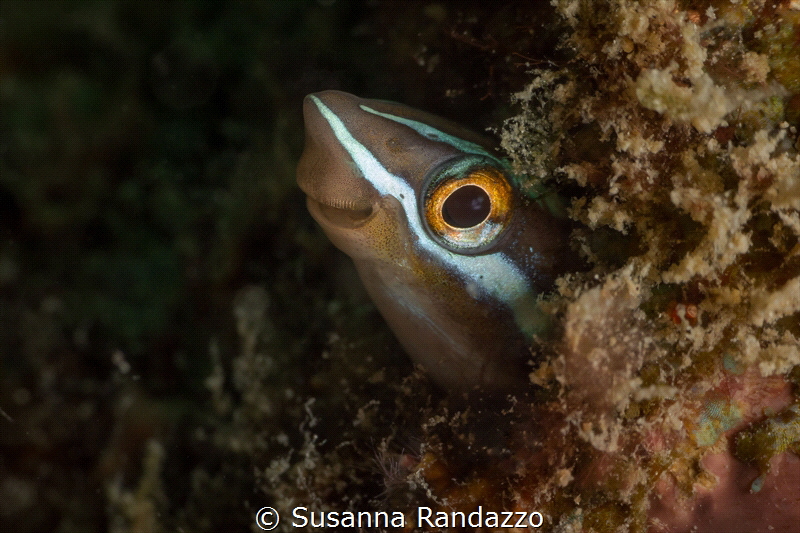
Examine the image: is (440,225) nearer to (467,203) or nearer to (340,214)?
(467,203)

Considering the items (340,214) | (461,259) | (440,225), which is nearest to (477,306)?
(461,259)

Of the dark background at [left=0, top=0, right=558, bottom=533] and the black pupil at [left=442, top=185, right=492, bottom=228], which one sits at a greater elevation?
the dark background at [left=0, top=0, right=558, bottom=533]

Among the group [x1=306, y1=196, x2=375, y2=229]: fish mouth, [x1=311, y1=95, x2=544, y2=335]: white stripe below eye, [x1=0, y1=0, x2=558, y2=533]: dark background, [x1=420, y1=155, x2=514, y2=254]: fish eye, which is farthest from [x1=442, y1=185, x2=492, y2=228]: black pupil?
[x1=0, y1=0, x2=558, y2=533]: dark background

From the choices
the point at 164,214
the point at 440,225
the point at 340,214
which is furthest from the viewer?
the point at 164,214

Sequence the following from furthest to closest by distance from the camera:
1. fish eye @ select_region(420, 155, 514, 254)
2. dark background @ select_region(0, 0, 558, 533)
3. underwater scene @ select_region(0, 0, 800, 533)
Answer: dark background @ select_region(0, 0, 558, 533) → fish eye @ select_region(420, 155, 514, 254) → underwater scene @ select_region(0, 0, 800, 533)

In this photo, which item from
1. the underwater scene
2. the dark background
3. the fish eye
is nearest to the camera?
the underwater scene

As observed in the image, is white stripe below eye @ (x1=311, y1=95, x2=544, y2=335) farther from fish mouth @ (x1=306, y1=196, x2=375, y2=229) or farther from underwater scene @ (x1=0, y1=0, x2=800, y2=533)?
fish mouth @ (x1=306, y1=196, x2=375, y2=229)

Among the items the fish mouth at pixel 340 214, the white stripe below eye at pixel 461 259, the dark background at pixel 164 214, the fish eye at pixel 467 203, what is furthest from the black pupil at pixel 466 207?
the dark background at pixel 164 214
